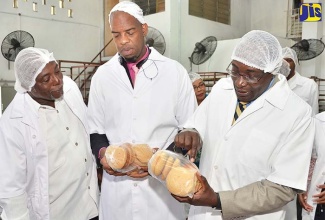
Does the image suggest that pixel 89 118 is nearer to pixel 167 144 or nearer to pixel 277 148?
pixel 167 144

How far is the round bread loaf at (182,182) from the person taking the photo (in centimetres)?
103

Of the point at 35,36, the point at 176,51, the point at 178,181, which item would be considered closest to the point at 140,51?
the point at 178,181

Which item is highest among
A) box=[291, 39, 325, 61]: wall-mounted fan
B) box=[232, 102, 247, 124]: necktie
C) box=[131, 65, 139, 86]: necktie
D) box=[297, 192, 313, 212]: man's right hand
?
box=[291, 39, 325, 61]: wall-mounted fan

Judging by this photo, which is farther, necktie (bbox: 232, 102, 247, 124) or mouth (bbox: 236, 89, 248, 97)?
necktie (bbox: 232, 102, 247, 124)

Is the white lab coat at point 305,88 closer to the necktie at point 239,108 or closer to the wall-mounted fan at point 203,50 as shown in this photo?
the wall-mounted fan at point 203,50

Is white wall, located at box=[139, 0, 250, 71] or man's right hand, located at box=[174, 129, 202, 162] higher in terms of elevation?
white wall, located at box=[139, 0, 250, 71]

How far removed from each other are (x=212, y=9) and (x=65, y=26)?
4.24m

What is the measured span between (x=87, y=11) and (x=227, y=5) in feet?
14.1

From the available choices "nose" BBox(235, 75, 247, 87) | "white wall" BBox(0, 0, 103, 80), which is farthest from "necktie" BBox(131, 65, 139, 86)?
"white wall" BBox(0, 0, 103, 80)

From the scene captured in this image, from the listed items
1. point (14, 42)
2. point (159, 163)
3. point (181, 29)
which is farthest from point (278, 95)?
point (14, 42)

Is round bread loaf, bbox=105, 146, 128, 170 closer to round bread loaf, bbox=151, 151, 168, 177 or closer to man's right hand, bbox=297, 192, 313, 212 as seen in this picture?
round bread loaf, bbox=151, 151, 168, 177

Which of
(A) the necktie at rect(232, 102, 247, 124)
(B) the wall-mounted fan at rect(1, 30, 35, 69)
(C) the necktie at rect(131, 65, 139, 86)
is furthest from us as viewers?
(B) the wall-mounted fan at rect(1, 30, 35, 69)

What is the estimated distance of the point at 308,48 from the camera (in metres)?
3.29

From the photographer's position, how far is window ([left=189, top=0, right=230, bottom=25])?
12.4 ft
